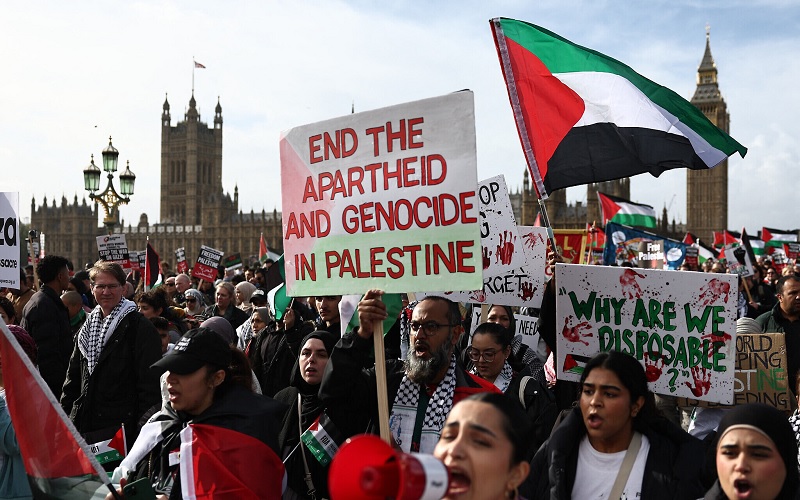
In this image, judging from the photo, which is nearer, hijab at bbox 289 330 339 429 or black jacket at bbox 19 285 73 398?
hijab at bbox 289 330 339 429

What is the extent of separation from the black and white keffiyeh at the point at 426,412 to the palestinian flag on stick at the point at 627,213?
1438 centimetres

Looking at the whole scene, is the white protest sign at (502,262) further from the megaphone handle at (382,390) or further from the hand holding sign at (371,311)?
the megaphone handle at (382,390)

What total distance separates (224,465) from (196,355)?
1.36 feet

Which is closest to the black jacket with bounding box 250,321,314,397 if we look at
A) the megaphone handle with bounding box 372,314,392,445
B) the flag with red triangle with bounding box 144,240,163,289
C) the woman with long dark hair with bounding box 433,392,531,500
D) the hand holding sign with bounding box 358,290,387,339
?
the hand holding sign with bounding box 358,290,387,339

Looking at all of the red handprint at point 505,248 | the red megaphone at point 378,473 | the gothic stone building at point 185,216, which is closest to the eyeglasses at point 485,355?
the red handprint at point 505,248

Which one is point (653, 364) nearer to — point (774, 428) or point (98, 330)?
point (774, 428)

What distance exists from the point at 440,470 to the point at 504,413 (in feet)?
2.17

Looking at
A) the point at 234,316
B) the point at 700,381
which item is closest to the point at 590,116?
the point at 700,381

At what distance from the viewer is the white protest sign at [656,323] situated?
4211 millimetres

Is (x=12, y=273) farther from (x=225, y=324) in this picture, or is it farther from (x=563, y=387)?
(x=563, y=387)

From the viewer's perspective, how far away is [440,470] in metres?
1.69

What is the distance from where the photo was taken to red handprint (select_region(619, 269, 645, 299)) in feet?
14.2

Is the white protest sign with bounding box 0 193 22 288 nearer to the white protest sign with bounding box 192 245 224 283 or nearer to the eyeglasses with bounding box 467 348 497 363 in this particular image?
the eyeglasses with bounding box 467 348 497 363

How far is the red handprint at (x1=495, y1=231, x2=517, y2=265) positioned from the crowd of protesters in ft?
3.56
